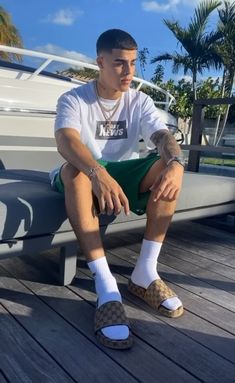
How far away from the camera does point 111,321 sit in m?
1.41

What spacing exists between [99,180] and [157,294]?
51cm

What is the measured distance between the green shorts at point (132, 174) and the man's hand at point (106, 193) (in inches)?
9.8

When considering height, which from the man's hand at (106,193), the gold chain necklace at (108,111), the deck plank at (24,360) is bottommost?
the deck plank at (24,360)

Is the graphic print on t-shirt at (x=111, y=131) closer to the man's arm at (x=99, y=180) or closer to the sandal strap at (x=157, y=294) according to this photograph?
the man's arm at (x=99, y=180)

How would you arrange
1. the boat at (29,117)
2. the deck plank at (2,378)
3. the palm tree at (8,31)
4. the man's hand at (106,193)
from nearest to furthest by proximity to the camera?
the deck plank at (2,378) → the man's hand at (106,193) → the boat at (29,117) → the palm tree at (8,31)

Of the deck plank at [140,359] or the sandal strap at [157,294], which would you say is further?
the sandal strap at [157,294]

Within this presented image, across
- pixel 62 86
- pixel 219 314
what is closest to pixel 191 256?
pixel 219 314

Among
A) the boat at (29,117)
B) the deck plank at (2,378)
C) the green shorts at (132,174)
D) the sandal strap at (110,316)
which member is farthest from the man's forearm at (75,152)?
the boat at (29,117)

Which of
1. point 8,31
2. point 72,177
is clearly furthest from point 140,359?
point 8,31

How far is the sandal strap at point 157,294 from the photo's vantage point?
162 cm

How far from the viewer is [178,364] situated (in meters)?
1.29

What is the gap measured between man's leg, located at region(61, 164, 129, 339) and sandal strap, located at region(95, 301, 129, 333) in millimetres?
31

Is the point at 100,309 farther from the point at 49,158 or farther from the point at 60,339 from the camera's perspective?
the point at 49,158

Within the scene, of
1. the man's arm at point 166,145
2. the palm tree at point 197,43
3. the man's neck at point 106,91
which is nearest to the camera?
the man's arm at point 166,145
